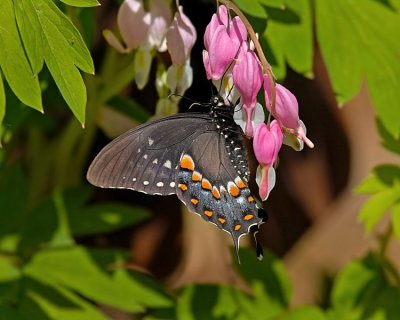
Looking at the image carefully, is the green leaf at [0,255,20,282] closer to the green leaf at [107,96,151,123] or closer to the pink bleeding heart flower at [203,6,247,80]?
the green leaf at [107,96,151,123]

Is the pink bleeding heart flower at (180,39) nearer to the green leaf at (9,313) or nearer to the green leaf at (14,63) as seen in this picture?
the green leaf at (14,63)

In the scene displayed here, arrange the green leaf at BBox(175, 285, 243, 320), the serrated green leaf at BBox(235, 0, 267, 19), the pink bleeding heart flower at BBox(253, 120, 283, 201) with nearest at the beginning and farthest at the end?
1. the pink bleeding heart flower at BBox(253, 120, 283, 201)
2. the serrated green leaf at BBox(235, 0, 267, 19)
3. the green leaf at BBox(175, 285, 243, 320)

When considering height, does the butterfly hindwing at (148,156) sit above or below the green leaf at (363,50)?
below

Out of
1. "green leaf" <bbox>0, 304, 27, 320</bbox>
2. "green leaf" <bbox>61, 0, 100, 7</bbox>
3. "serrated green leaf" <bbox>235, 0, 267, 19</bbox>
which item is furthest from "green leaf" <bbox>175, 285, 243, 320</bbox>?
"green leaf" <bbox>61, 0, 100, 7</bbox>

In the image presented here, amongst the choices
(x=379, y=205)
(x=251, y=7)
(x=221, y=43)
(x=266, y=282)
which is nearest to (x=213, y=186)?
(x=221, y=43)

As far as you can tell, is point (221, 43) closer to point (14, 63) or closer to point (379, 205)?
point (14, 63)

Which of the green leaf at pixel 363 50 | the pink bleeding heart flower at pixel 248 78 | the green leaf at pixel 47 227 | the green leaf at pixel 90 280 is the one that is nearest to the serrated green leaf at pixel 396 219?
the green leaf at pixel 363 50

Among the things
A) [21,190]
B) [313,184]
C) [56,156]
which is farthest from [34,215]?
[313,184]
